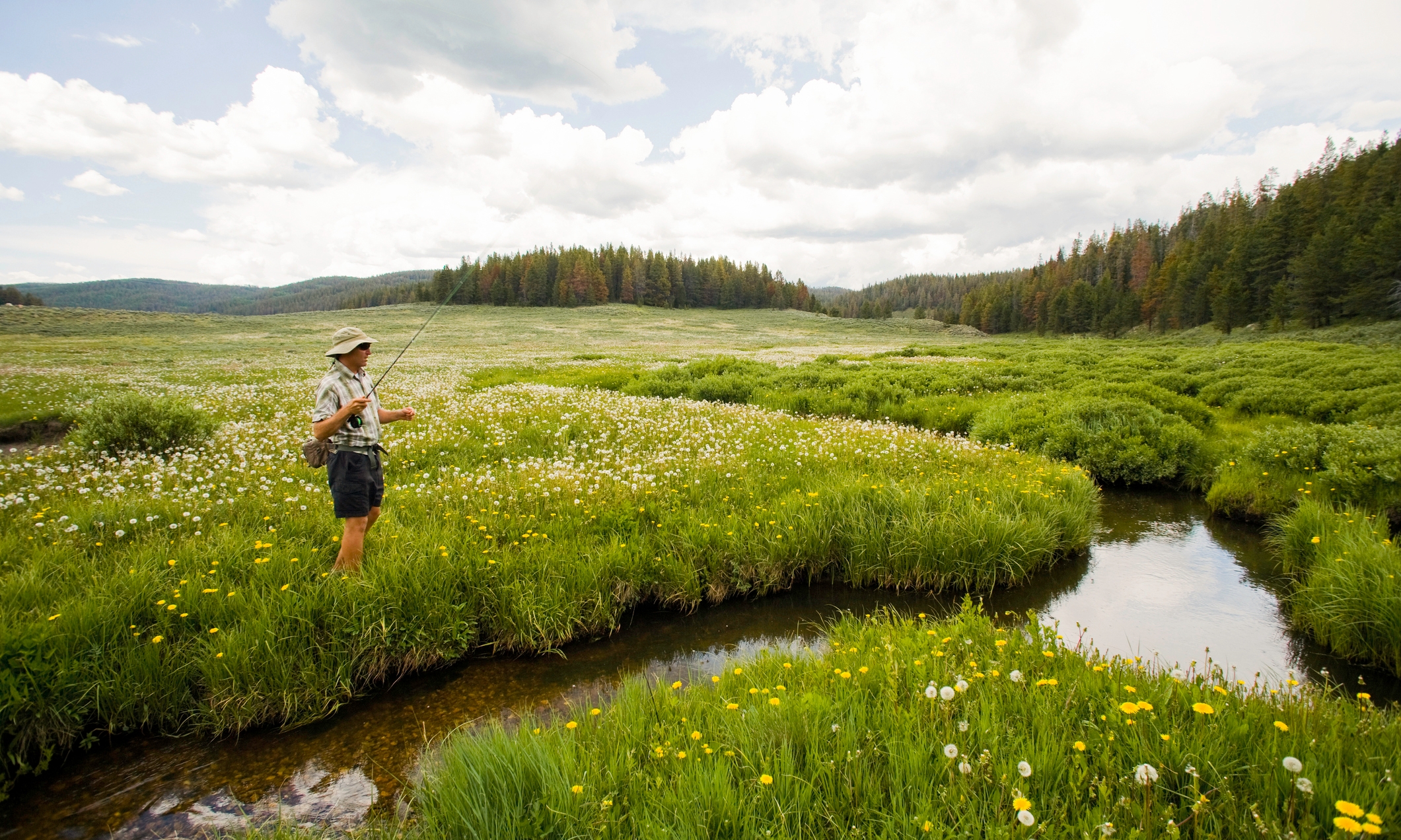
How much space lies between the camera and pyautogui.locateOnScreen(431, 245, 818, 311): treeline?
125500 mm

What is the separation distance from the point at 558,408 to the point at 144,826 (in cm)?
1132

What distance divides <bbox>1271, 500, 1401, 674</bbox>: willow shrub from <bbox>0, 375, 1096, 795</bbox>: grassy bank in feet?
8.01

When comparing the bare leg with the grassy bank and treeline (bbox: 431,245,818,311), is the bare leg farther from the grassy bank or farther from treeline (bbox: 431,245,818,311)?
treeline (bbox: 431,245,818,311)

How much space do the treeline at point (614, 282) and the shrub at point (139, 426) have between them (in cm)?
10638

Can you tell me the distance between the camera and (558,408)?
14781 mm

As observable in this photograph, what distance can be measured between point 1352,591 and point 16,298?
164 metres

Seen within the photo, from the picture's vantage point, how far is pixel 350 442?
5816mm

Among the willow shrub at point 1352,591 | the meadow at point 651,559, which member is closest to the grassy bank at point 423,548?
the meadow at point 651,559

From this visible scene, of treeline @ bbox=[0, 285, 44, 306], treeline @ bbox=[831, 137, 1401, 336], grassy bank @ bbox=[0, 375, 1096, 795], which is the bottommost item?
grassy bank @ bbox=[0, 375, 1096, 795]

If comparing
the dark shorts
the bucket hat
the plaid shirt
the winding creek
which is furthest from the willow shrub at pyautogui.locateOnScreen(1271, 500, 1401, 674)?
the bucket hat

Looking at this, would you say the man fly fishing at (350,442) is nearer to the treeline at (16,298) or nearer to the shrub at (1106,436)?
the shrub at (1106,436)

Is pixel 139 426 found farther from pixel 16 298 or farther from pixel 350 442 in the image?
pixel 16 298

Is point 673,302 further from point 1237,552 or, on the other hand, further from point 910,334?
point 1237,552

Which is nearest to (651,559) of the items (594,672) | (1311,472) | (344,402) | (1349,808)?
(594,672)
